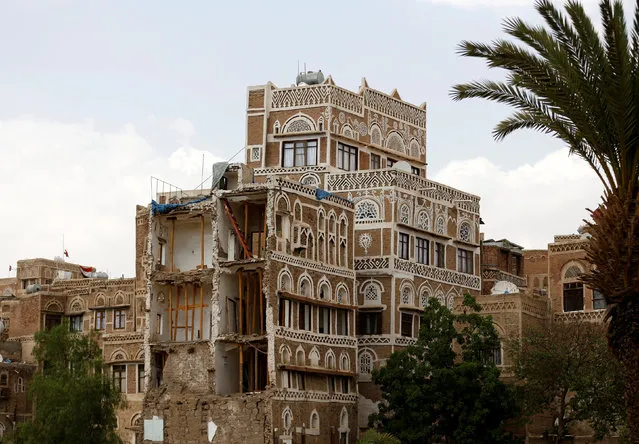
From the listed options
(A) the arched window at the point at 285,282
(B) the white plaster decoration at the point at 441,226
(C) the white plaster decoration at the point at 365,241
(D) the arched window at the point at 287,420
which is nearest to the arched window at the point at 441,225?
(B) the white plaster decoration at the point at 441,226

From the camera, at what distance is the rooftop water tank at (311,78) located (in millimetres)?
63469

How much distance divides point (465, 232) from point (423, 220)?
4011 millimetres

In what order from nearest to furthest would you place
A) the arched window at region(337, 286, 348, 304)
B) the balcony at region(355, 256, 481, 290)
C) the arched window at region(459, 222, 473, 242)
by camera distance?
1. the arched window at region(337, 286, 348, 304)
2. the balcony at region(355, 256, 481, 290)
3. the arched window at region(459, 222, 473, 242)

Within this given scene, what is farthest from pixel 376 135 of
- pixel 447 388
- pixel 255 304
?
pixel 447 388

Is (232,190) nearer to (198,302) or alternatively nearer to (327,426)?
(198,302)

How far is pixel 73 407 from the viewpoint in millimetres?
54312

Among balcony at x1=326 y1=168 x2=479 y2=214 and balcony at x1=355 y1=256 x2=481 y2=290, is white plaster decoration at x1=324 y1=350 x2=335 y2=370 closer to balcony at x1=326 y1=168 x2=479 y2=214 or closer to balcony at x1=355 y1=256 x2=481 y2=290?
balcony at x1=355 y1=256 x2=481 y2=290

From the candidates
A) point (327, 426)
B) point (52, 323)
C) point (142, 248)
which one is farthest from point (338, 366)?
point (52, 323)

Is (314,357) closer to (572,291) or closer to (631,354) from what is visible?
(572,291)

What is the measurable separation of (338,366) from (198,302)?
21.7 feet

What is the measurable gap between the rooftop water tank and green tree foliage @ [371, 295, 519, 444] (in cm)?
1610

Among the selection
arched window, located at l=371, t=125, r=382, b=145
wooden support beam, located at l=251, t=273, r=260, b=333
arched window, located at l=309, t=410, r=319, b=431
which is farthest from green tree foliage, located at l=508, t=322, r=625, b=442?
arched window, located at l=371, t=125, r=382, b=145

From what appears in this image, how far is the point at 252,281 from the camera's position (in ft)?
176

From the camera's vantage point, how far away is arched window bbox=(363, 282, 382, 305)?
5831 cm
